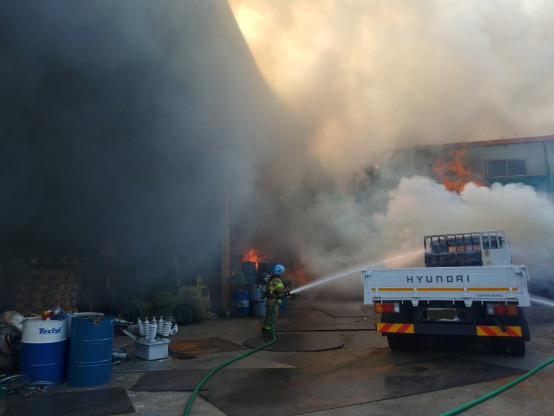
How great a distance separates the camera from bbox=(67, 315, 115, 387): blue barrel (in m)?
4.38

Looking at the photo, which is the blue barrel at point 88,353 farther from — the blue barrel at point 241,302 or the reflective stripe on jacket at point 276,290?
the blue barrel at point 241,302

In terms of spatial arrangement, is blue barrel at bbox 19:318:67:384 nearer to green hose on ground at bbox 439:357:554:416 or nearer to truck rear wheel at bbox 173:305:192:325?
green hose on ground at bbox 439:357:554:416

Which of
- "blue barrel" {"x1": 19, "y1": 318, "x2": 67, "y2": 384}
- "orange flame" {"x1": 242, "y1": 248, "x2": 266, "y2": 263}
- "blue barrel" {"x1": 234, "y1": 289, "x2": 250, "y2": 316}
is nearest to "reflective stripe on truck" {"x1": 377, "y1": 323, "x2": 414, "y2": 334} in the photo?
"blue barrel" {"x1": 19, "y1": 318, "x2": 67, "y2": 384}

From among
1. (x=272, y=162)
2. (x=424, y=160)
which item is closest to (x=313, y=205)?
(x=272, y=162)

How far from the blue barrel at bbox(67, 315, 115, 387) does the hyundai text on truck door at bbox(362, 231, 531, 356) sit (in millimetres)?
3561

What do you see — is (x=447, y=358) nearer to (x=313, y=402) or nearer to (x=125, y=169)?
(x=313, y=402)

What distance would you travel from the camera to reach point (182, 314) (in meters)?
9.09

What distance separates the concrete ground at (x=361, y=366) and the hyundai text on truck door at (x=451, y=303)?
361 millimetres

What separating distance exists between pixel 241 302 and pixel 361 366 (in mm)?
5849

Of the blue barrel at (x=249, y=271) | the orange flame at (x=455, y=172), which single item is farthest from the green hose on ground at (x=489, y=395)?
the orange flame at (x=455, y=172)

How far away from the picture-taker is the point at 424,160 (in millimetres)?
15938

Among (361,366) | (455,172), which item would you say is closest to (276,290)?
(361,366)

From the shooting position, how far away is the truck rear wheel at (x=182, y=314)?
9.05 meters

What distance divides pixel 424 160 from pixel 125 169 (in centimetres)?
1186
